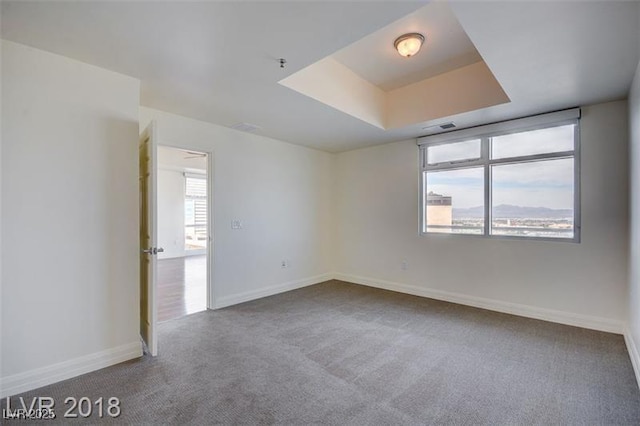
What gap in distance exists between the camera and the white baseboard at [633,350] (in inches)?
89.4

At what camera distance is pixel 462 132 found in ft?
13.8

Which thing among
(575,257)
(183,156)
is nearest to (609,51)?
(575,257)

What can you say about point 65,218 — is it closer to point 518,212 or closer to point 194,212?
point 518,212

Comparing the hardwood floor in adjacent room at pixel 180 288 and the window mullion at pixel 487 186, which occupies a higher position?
the window mullion at pixel 487 186

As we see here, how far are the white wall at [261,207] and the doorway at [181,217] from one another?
1628mm

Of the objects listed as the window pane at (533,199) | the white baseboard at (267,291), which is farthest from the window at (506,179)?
the white baseboard at (267,291)

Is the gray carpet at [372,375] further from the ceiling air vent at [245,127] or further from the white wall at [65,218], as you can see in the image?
the ceiling air vent at [245,127]

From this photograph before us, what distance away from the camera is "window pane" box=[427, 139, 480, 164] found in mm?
4211

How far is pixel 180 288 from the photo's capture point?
202 inches

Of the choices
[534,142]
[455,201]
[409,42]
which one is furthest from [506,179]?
[409,42]

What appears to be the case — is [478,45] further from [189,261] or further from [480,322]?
[189,261]

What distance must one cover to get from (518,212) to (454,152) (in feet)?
3.97

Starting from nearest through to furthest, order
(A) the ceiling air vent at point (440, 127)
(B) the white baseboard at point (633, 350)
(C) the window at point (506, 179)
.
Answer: (B) the white baseboard at point (633, 350)
(C) the window at point (506, 179)
(A) the ceiling air vent at point (440, 127)

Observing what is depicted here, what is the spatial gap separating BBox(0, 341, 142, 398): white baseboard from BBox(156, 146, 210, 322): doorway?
289cm
